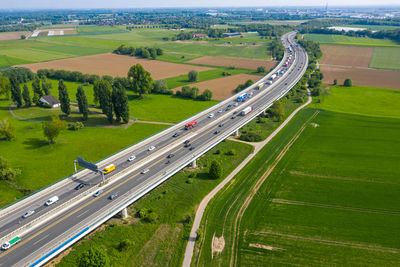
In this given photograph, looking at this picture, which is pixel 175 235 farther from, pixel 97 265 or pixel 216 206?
pixel 97 265

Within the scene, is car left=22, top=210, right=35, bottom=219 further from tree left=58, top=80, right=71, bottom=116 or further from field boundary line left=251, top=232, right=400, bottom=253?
tree left=58, top=80, right=71, bottom=116

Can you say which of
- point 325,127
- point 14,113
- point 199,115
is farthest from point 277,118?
point 14,113

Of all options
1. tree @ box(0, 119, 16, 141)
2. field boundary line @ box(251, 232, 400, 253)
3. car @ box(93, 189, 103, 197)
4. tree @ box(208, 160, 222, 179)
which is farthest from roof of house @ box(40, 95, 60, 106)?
field boundary line @ box(251, 232, 400, 253)

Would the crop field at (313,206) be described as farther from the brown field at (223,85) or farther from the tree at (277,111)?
the brown field at (223,85)

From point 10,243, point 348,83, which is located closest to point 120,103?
point 10,243

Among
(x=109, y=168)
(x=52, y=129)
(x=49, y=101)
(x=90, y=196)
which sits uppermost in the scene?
(x=49, y=101)

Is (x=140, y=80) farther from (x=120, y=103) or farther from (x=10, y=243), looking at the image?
(x=10, y=243)
